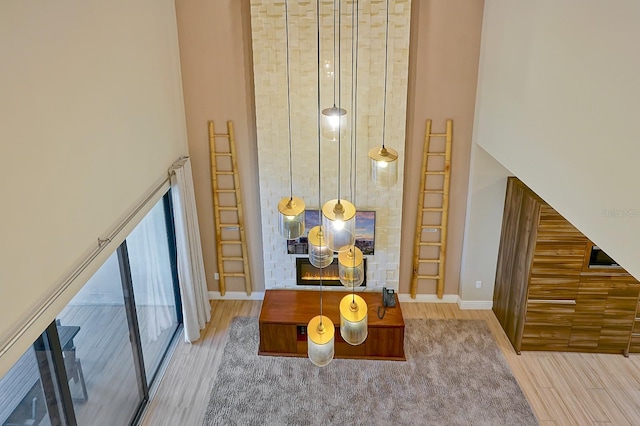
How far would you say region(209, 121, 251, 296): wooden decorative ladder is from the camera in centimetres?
763

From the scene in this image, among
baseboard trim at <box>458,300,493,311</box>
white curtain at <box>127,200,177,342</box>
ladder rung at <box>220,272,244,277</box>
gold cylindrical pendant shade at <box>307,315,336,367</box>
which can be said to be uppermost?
gold cylindrical pendant shade at <box>307,315,336,367</box>

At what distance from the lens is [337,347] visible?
7242 mm

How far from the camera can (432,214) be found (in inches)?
312

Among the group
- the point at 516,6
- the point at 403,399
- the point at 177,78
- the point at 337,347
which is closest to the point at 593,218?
the point at 516,6

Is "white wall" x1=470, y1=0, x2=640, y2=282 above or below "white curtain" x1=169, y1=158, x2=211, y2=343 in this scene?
above

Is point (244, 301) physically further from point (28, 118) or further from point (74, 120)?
point (28, 118)

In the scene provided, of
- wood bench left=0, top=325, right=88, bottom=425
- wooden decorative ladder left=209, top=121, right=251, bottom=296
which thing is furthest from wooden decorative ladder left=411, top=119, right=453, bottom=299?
wood bench left=0, top=325, right=88, bottom=425

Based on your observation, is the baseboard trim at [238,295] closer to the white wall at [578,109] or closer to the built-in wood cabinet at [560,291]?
the built-in wood cabinet at [560,291]

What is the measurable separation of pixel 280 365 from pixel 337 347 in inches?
31.0

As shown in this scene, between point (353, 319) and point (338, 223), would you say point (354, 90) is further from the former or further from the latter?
point (353, 319)

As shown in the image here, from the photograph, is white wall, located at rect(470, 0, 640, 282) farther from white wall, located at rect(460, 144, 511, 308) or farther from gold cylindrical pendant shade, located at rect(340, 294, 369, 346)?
gold cylindrical pendant shade, located at rect(340, 294, 369, 346)

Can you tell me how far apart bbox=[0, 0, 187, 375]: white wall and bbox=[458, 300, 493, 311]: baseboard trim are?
16.2ft

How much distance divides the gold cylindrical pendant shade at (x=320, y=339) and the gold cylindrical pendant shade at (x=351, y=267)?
1.78ft

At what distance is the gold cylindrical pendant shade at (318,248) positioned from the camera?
181 inches
